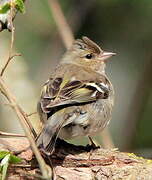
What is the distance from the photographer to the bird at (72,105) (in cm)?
479

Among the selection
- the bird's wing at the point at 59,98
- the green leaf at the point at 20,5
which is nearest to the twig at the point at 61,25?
the bird's wing at the point at 59,98

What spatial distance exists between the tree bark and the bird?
6.1 inches

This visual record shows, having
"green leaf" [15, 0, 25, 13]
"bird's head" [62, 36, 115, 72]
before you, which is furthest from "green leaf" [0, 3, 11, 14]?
"bird's head" [62, 36, 115, 72]

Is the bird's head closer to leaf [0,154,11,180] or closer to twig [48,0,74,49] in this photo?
twig [48,0,74,49]

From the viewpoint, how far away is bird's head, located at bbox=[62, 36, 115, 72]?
657cm

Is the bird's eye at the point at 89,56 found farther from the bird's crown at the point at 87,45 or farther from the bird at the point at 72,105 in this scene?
the bird at the point at 72,105

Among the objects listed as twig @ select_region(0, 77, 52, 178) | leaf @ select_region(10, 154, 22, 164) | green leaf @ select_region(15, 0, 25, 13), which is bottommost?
leaf @ select_region(10, 154, 22, 164)

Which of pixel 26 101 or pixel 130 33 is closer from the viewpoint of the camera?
pixel 26 101

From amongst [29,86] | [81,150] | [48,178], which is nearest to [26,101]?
[29,86]

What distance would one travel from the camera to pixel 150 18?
10.0 meters

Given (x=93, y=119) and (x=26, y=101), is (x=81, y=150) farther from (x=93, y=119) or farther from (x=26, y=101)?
(x=26, y=101)

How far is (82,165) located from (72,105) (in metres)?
0.70

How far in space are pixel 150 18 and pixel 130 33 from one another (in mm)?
495

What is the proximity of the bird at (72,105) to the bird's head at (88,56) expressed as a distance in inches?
17.1
